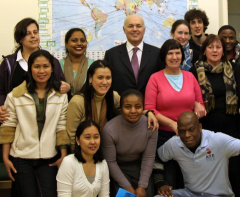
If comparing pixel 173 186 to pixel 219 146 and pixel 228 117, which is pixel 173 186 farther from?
pixel 228 117

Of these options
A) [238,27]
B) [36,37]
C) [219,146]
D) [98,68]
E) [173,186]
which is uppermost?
[238,27]

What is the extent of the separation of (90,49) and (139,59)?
110cm

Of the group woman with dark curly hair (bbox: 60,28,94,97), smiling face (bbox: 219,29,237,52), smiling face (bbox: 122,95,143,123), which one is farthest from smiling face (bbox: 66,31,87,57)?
smiling face (bbox: 219,29,237,52)

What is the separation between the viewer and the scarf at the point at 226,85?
2580 millimetres

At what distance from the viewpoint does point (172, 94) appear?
8.13 feet

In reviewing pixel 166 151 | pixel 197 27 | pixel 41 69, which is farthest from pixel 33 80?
pixel 197 27

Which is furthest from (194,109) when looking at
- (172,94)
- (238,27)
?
(238,27)

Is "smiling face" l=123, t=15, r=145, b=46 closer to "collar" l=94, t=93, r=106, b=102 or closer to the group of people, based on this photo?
the group of people

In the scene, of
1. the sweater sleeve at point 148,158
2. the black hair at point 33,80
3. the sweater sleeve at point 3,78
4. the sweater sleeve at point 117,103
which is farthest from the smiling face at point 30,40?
the sweater sleeve at point 148,158

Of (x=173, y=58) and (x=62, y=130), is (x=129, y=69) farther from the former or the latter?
(x=62, y=130)

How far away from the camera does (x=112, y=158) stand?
230cm

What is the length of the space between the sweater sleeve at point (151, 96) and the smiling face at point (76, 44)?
0.71 m

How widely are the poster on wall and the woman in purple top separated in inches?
62.1

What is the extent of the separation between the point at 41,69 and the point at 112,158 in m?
0.85
